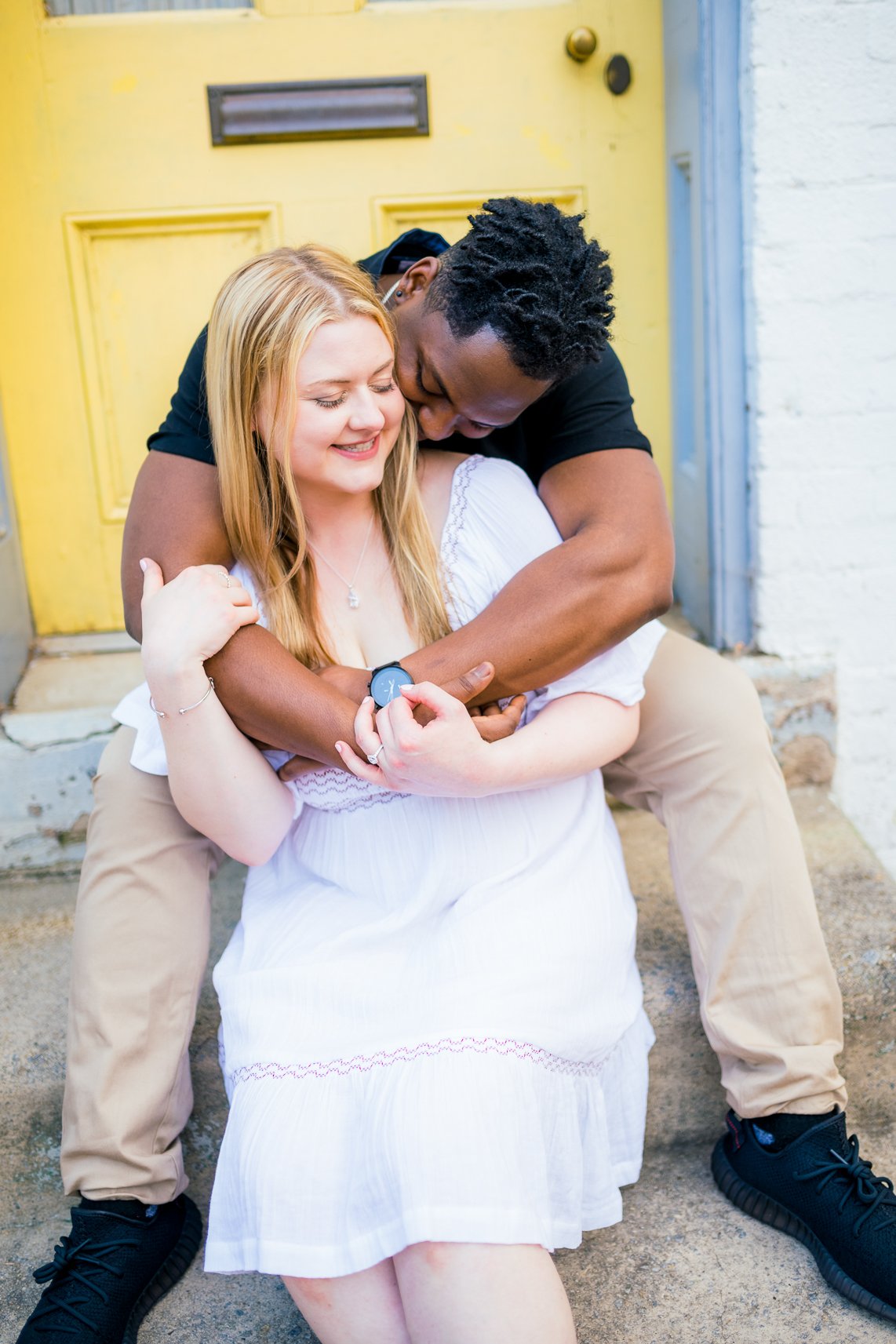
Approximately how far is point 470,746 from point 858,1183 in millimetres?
856

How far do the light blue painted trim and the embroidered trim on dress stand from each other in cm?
132

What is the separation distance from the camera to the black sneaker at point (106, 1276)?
1.61 m

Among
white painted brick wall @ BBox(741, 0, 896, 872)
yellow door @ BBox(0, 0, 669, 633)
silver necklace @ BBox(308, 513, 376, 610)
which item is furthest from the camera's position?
yellow door @ BBox(0, 0, 669, 633)

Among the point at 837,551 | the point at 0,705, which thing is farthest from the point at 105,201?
the point at 837,551

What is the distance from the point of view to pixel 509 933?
1.62 metres

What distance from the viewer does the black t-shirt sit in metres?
1.92

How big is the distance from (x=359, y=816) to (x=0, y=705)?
1.18 meters

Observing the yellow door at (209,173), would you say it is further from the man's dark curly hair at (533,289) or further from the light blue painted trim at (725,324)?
the man's dark curly hair at (533,289)

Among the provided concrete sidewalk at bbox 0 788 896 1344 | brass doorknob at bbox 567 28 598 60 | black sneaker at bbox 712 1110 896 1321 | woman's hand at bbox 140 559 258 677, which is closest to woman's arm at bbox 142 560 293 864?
woman's hand at bbox 140 559 258 677

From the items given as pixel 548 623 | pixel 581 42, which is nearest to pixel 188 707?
pixel 548 623

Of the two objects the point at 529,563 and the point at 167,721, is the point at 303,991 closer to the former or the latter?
the point at 167,721

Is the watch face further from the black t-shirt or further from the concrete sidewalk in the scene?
the concrete sidewalk

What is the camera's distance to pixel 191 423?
1922mm

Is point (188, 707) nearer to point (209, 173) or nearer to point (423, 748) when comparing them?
point (423, 748)
